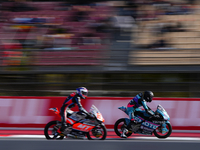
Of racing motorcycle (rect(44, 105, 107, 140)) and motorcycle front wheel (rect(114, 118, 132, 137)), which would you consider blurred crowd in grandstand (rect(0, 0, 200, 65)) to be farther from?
racing motorcycle (rect(44, 105, 107, 140))

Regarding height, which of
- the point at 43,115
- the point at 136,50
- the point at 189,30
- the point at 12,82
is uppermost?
the point at 189,30

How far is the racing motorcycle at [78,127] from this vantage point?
746 centimetres

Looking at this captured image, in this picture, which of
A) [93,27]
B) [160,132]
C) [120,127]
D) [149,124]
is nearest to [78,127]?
[120,127]

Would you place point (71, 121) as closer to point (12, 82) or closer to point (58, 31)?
→ point (12, 82)

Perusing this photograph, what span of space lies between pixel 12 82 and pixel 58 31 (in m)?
2.39

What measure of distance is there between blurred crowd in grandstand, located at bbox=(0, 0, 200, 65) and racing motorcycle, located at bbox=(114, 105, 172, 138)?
134 inches

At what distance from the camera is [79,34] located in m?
11.5

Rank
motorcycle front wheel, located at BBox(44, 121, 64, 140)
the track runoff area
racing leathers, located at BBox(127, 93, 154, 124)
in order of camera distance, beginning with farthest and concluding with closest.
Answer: the track runoff area < racing leathers, located at BBox(127, 93, 154, 124) < motorcycle front wheel, located at BBox(44, 121, 64, 140)

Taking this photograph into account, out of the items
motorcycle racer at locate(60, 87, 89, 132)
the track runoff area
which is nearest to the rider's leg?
the track runoff area

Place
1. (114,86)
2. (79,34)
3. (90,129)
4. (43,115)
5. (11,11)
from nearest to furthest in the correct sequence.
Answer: (90,129) < (43,115) < (114,86) < (79,34) < (11,11)

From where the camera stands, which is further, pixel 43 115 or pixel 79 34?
pixel 79 34

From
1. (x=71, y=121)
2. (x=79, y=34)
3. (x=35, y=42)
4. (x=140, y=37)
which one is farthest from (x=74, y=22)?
(x=71, y=121)

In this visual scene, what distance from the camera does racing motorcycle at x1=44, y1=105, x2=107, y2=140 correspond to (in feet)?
24.5

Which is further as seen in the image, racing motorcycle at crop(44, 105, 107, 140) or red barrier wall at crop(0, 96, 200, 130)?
red barrier wall at crop(0, 96, 200, 130)
